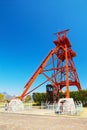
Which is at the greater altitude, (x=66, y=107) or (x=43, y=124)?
(x=66, y=107)

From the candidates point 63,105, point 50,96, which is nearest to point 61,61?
point 50,96

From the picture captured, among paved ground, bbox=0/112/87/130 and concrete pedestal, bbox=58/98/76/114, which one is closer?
paved ground, bbox=0/112/87/130

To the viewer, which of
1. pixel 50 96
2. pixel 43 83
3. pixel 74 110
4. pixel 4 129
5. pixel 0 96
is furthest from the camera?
pixel 0 96

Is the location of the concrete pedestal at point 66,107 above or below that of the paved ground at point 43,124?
above

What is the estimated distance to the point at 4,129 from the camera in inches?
480

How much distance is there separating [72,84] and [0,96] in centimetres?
4551

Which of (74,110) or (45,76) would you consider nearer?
(74,110)

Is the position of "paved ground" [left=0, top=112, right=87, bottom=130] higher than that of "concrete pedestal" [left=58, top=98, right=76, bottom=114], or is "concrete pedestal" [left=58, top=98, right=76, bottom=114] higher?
"concrete pedestal" [left=58, top=98, right=76, bottom=114]

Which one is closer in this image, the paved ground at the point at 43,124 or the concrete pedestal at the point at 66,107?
the paved ground at the point at 43,124

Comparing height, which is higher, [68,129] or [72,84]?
[72,84]

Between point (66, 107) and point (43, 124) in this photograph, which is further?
point (66, 107)

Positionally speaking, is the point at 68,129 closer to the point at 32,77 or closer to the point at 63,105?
the point at 63,105

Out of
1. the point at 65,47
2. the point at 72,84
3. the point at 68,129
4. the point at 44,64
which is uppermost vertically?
the point at 65,47

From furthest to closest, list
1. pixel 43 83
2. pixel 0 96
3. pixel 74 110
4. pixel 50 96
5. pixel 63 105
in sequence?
pixel 0 96 < pixel 50 96 < pixel 43 83 < pixel 63 105 < pixel 74 110
